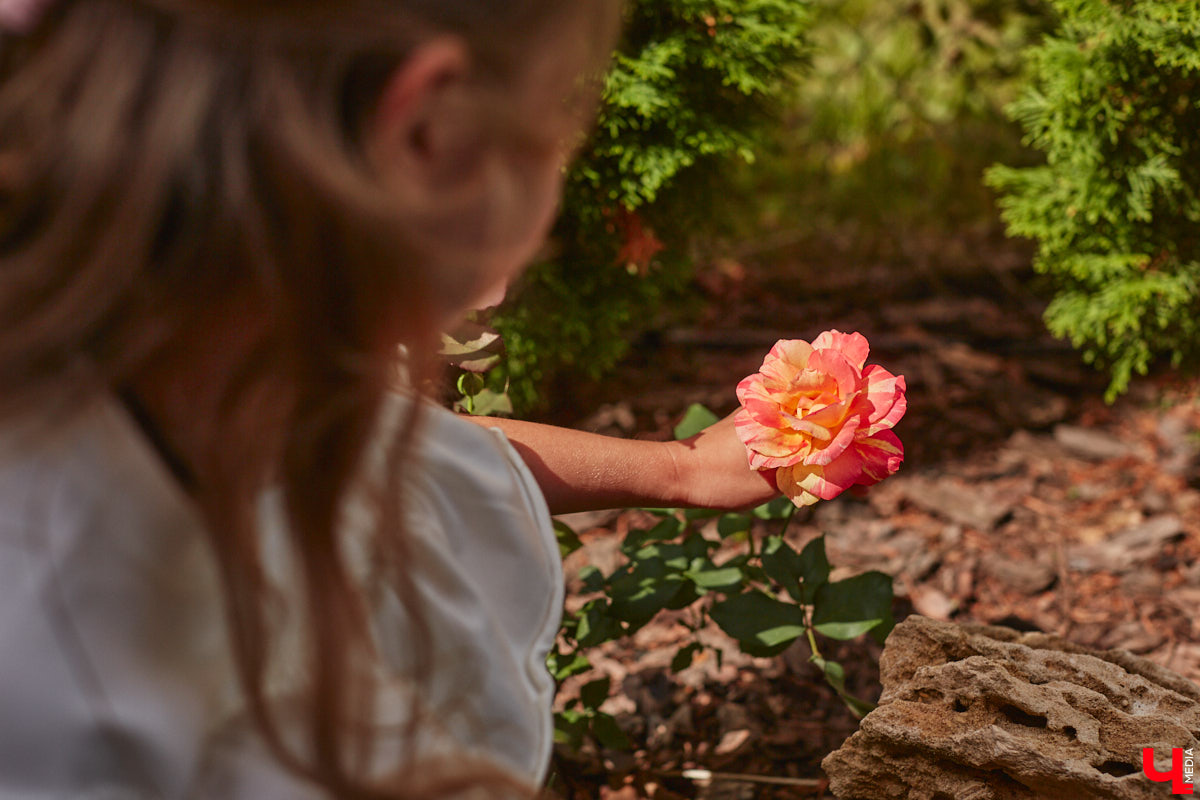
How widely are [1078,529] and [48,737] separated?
203cm

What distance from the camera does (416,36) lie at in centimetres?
64

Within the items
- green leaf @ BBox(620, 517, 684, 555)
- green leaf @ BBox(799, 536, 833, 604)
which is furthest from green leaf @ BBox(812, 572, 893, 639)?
green leaf @ BBox(620, 517, 684, 555)

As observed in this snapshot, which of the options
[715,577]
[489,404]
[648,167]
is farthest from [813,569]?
[648,167]

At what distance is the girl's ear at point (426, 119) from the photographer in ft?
2.11

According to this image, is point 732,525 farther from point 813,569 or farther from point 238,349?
point 238,349

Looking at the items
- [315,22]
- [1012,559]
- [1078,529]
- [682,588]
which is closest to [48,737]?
[315,22]

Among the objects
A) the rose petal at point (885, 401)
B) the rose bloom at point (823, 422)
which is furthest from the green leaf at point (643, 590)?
the rose petal at point (885, 401)

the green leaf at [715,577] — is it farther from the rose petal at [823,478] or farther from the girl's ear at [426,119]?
the girl's ear at [426,119]

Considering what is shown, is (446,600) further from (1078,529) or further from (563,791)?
(1078,529)

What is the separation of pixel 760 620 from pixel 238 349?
85 cm

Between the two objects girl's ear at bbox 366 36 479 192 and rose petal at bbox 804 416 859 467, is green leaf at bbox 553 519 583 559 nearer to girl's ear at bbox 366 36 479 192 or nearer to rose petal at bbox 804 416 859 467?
rose petal at bbox 804 416 859 467

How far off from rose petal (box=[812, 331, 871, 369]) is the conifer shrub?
Answer: 0.97m

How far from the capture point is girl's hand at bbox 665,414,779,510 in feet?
3.90

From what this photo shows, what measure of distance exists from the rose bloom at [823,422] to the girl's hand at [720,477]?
0.28ft
